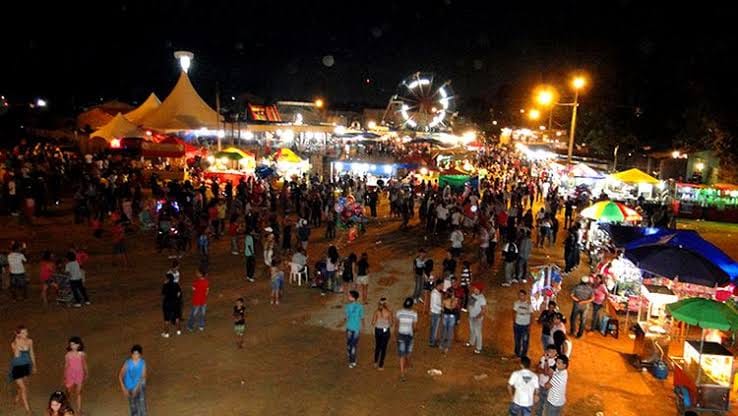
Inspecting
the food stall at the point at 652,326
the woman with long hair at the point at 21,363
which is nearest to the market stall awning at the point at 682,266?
the food stall at the point at 652,326

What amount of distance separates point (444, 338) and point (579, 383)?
7.17ft

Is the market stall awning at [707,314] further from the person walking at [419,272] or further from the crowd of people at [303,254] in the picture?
the person walking at [419,272]

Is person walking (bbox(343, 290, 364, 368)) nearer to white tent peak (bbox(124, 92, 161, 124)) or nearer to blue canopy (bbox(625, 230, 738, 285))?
blue canopy (bbox(625, 230, 738, 285))

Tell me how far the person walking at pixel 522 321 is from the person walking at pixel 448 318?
99 centimetres

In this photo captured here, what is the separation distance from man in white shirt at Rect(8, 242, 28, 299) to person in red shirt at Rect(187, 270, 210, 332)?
3.64 m

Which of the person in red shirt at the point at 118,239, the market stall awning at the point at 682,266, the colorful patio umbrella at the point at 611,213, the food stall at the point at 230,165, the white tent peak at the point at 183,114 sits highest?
the white tent peak at the point at 183,114

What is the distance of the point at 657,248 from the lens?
34.2 feet

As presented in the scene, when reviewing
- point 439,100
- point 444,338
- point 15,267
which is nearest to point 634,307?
point 444,338

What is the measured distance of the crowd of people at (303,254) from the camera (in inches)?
278

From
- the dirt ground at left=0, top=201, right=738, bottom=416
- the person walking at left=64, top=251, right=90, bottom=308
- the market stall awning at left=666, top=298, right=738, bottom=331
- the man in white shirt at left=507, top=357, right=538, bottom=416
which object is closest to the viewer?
the man in white shirt at left=507, top=357, right=538, bottom=416

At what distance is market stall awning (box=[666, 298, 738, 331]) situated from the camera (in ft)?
25.4

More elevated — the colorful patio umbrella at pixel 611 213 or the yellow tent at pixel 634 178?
the yellow tent at pixel 634 178

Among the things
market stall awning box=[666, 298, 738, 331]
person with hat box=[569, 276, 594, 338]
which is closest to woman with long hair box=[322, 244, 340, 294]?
person with hat box=[569, 276, 594, 338]

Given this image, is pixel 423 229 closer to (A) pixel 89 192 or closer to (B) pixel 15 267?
(A) pixel 89 192
